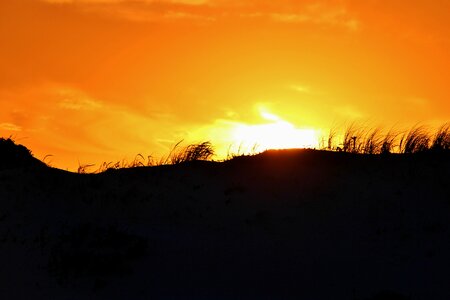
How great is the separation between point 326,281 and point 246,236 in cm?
202

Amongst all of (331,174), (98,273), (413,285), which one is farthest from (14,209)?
(413,285)

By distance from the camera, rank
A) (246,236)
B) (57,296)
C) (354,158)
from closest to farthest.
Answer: (57,296), (246,236), (354,158)

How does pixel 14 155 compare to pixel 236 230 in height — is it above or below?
above

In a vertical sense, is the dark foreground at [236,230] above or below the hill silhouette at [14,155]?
below

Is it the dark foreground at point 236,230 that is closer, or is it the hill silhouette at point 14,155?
the dark foreground at point 236,230

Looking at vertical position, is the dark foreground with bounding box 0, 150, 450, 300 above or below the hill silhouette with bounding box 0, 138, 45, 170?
below

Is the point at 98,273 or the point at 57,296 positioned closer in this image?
the point at 57,296

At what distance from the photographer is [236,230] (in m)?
12.4

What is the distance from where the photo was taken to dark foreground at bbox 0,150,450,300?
10.8m

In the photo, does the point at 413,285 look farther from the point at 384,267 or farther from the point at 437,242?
the point at 437,242

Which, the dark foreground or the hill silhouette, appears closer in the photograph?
the dark foreground

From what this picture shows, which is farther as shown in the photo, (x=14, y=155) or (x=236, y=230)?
(x=14, y=155)

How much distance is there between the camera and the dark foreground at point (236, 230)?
1077 centimetres

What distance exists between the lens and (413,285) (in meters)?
10.6
